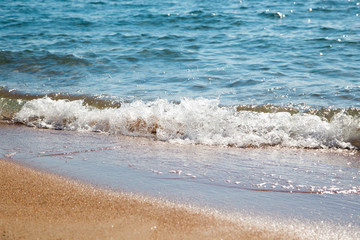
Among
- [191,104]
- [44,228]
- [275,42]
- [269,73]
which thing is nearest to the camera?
[44,228]

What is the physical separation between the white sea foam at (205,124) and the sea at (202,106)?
2 cm

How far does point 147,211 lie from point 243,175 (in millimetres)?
1177

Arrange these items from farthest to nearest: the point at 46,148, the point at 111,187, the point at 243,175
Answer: the point at 46,148
the point at 243,175
the point at 111,187

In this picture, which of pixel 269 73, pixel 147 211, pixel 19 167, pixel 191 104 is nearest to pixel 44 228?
pixel 147 211

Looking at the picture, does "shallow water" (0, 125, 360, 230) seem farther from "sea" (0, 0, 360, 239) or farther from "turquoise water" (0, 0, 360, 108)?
"turquoise water" (0, 0, 360, 108)

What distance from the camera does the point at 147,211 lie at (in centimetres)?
312

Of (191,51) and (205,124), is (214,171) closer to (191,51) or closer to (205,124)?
(205,124)

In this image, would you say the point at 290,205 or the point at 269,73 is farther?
the point at 269,73

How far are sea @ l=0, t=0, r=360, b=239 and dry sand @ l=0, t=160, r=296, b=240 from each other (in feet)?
0.92

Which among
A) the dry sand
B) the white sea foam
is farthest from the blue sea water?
the dry sand

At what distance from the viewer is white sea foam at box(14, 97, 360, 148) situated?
511 centimetres

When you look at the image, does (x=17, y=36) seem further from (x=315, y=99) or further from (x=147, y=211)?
(x=147, y=211)

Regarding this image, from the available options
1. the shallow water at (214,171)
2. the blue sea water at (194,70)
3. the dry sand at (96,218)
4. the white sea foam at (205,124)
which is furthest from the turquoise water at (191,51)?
the dry sand at (96,218)

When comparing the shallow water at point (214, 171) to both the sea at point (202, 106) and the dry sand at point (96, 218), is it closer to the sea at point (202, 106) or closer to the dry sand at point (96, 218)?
the sea at point (202, 106)
